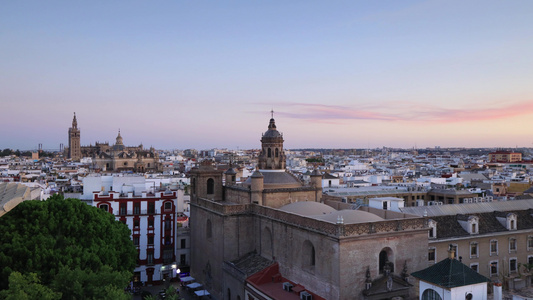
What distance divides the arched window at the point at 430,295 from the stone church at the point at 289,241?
8.45ft

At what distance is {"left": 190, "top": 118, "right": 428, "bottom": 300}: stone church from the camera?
2661 centimetres

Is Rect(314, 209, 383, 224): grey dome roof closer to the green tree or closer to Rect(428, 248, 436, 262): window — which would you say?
Rect(428, 248, 436, 262): window

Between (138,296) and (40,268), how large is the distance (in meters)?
15.4

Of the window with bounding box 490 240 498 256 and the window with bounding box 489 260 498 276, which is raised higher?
the window with bounding box 490 240 498 256

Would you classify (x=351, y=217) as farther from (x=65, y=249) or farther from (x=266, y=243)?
(x=65, y=249)

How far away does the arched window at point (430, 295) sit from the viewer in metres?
23.3

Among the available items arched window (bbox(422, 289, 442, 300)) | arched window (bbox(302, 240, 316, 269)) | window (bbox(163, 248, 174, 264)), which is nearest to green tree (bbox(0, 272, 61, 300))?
arched window (bbox(302, 240, 316, 269))

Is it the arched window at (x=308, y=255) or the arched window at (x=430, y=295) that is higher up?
the arched window at (x=308, y=255)

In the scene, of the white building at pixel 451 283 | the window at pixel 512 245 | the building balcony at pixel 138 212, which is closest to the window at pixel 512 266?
the window at pixel 512 245

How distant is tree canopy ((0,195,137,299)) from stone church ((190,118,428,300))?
8.29m

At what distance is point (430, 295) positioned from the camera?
77.9ft

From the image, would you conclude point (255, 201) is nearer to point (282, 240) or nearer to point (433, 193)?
point (282, 240)

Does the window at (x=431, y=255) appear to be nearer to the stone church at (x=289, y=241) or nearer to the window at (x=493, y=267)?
the stone church at (x=289, y=241)

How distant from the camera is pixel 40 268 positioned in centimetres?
2647
